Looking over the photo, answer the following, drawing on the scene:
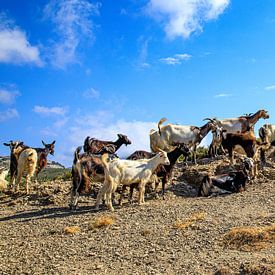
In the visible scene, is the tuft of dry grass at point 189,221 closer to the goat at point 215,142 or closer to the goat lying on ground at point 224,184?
the goat lying on ground at point 224,184

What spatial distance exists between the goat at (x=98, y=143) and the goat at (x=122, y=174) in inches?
167

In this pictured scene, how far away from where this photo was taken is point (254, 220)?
1053 centimetres

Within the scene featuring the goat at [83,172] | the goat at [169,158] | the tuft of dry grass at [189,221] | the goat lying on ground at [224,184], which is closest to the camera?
the tuft of dry grass at [189,221]

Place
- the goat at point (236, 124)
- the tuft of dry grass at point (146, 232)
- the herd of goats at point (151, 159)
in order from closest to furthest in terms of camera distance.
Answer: the tuft of dry grass at point (146, 232) → the herd of goats at point (151, 159) → the goat at point (236, 124)

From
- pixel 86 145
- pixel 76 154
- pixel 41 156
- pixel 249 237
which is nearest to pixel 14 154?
pixel 41 156

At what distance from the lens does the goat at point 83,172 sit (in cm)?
1388

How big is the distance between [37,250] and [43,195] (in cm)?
613

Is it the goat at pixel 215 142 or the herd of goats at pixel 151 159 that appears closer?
the herd of goats at pixel 151 159

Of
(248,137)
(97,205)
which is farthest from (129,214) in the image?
(248,137)

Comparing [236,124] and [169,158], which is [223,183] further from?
[236,124]

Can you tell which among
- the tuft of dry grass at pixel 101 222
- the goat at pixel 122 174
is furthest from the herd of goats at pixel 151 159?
the tuft of dry grass at pixel 101 222

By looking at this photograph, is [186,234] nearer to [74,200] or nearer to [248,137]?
[74,200]

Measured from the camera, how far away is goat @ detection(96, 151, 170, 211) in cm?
1298

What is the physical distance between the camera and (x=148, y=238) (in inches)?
388
